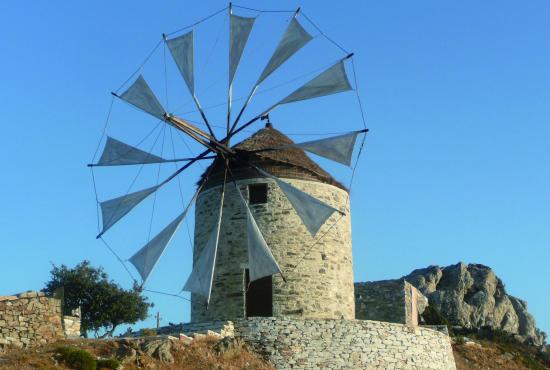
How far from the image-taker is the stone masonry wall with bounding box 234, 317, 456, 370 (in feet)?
66.7

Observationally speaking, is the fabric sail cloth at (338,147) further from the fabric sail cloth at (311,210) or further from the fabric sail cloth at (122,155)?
the fabric sail cloth at (122,155)

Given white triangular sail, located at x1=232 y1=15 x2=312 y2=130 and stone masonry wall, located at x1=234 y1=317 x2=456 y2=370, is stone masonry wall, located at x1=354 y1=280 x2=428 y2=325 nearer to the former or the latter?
stone masonry wall, located at x1=234 y1=317 x2=456 y2=370

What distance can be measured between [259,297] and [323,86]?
6551 millimetres

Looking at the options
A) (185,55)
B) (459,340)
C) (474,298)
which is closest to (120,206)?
(185,55)

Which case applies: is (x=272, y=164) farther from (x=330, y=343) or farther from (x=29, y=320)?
(x=29, y=320)

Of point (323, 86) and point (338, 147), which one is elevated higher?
point (323, 86)

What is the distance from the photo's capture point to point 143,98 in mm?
21516

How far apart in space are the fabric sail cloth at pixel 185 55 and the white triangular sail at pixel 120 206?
10.4ft

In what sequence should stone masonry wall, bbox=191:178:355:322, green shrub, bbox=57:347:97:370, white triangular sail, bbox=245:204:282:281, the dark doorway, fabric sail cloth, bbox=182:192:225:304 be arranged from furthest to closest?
the dark doorway, stone masonry wall, bbox=191:178:355:322, fabric sail cloth, bbox=182:192:225:304, white triangular sail, bbox=245:204:282:281, green shrub, bbox=57:347:97:370

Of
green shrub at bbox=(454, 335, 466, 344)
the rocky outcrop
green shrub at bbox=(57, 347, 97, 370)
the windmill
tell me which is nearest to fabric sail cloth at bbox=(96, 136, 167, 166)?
the windmill

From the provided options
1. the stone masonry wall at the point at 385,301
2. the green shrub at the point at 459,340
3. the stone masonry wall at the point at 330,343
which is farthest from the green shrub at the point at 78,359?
the green shrub at the point at 459,340

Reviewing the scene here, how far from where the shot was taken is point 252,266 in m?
20.3

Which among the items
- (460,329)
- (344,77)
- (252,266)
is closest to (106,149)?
(252,266)

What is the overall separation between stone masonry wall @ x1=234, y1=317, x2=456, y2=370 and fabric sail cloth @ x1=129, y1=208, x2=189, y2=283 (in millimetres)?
Result: 2934
